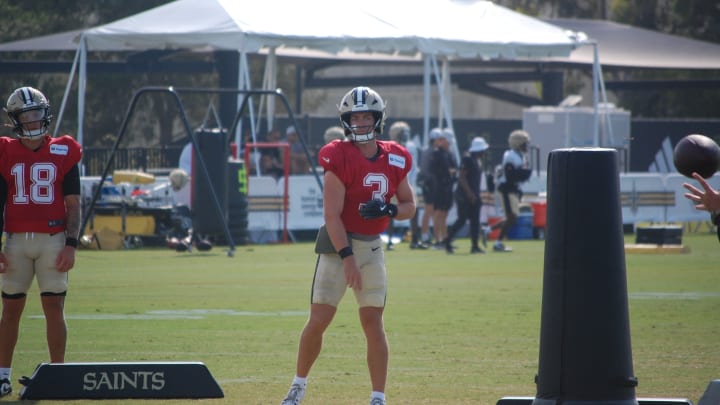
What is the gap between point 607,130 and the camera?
37.5 m

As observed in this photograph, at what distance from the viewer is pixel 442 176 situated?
2562 centimetres

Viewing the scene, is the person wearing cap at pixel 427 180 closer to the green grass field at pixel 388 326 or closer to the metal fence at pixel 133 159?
the green grass field at pixel 388 326

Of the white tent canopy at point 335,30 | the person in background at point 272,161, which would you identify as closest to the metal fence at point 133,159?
the person in background at point 272,161

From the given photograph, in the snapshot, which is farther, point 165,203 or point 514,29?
point 514,29

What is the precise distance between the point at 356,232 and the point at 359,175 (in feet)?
1.20

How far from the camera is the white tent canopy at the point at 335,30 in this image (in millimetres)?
28000

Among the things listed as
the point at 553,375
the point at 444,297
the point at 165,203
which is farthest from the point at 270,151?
the point at 553,375

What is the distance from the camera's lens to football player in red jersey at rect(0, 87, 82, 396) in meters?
9.59

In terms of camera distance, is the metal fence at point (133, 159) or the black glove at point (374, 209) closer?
the black glove at point (374, 209)

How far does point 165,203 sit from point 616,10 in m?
37.1

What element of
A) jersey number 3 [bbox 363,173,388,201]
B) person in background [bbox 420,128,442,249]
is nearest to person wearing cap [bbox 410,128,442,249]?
person in background [bbox 420,128,442,249]

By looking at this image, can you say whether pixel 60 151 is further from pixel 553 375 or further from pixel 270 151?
pixel 270 151

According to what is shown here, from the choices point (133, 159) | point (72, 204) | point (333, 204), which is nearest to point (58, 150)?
point (72, 204)

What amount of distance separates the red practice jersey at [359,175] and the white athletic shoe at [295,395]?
1048 millimetres
